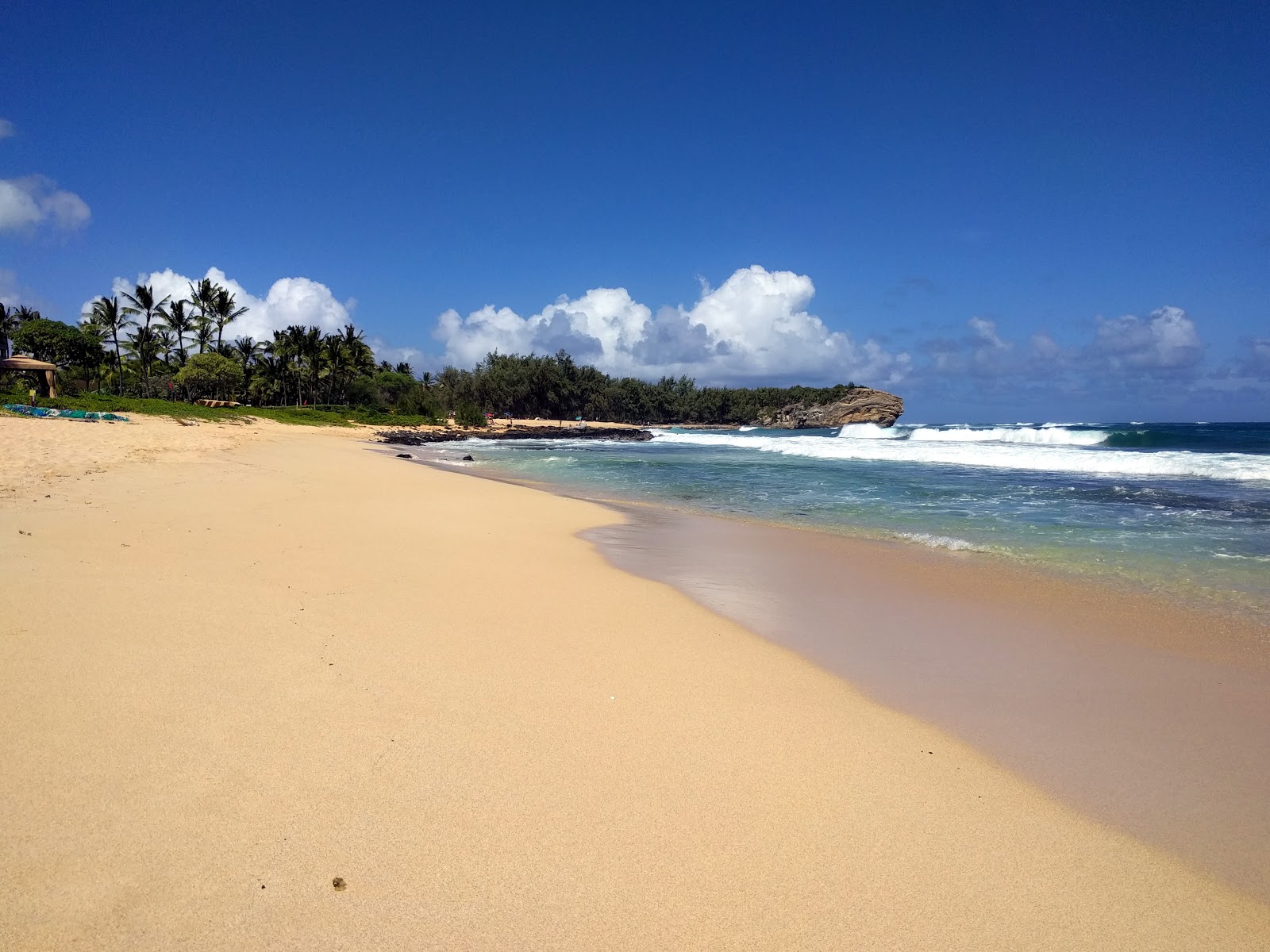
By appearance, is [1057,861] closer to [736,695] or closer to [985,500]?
[736,695]

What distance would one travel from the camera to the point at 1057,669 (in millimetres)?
4441

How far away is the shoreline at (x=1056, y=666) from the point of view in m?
2.86

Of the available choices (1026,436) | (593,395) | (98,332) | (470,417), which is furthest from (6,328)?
(1026,436)

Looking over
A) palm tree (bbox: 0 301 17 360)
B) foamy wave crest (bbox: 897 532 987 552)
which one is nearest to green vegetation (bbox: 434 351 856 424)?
palm tree (bbox: 0 301 17 360)

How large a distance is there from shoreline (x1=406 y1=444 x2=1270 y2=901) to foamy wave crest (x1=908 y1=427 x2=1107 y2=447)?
39.5 metres

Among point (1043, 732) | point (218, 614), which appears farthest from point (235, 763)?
point (1043, 732)

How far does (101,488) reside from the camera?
8.83m

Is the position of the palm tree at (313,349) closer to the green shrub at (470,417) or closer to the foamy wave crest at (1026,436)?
the green shrub at (470,417)

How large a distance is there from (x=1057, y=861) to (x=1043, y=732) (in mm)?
1253

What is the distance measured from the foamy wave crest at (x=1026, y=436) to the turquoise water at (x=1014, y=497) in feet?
33.3

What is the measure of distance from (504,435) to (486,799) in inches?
2117

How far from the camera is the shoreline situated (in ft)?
9.39

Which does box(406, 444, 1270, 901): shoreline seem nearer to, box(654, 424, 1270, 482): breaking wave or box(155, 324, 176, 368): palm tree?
box(654, 424, 1270, 482): breaking wave

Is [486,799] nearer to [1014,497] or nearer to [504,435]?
[1014,497]
